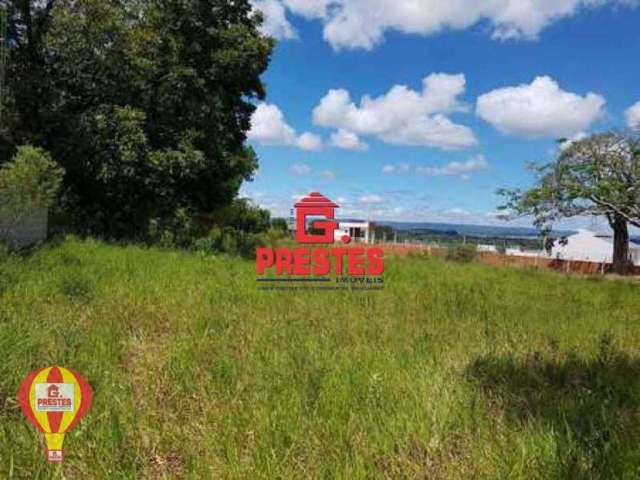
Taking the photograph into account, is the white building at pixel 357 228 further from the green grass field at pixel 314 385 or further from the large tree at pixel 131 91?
the green grass field at pixel 314 385

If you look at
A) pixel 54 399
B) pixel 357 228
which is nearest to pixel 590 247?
pixel 357 228

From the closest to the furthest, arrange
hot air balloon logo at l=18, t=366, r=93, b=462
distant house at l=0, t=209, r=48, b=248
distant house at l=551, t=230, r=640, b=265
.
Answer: hot air balloon logo at l=18, t=366, r=93, b=462 → distant house at l=0, t=209, r=48, b=248 → distant house at l=551, t=230, r=640, b=265

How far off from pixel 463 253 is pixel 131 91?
1420cm

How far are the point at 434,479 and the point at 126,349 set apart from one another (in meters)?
2.53

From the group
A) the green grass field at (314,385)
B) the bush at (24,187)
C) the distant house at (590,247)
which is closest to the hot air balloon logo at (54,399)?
the green grass field at (314,385)

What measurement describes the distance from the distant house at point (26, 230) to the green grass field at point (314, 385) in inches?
88.4

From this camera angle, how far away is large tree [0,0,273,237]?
973 centimetres

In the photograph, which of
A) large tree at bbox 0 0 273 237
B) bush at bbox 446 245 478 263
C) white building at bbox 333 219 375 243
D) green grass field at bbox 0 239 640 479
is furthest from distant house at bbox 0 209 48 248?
white building at bbox 333 219 375 243

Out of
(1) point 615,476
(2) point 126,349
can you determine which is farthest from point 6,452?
(1) point 615,476

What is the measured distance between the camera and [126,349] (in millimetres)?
3443

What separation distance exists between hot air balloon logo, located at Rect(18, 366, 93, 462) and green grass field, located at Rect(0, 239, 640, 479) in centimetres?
85
